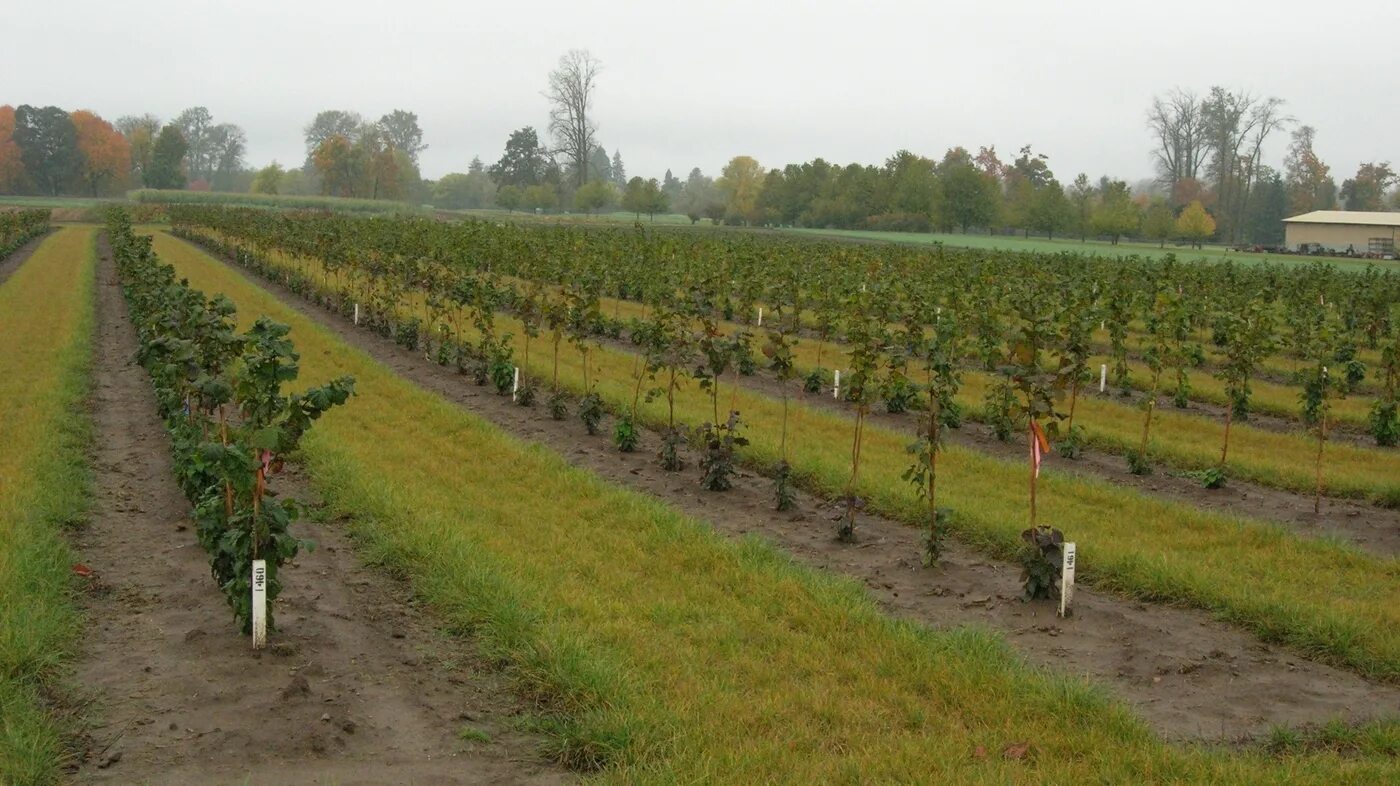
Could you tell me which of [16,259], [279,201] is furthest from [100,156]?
[16,259]

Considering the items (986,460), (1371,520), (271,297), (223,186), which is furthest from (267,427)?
(223,186)

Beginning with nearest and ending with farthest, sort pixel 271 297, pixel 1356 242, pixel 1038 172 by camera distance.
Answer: pixel 271 297 < pixel 1356 242 < pixel 1038 172

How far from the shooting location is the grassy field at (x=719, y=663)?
→ 582 centimetres

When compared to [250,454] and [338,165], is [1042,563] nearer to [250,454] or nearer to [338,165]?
[250,454]

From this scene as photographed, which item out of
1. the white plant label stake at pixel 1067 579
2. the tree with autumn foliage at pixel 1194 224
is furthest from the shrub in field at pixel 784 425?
the tree with autumn foliage at pixel 1194 224

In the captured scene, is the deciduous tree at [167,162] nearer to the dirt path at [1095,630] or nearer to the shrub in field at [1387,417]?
the dirt path at [1095,630]

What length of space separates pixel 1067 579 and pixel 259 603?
5256 mm

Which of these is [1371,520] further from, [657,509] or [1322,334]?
[657,509]

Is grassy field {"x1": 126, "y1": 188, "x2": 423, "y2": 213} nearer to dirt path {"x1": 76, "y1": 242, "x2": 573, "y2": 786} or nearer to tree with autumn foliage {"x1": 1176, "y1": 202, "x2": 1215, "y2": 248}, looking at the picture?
tree with autumn foliage {"x1": 1176, "y1": 202, "x2": 1215, "y2": 248}

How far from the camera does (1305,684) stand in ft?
23.7

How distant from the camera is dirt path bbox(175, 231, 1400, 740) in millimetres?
6848

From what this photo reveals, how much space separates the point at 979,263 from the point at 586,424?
2245 cm

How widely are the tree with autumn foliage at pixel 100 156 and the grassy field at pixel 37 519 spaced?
109m

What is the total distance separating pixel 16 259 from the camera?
4638 centimetres
